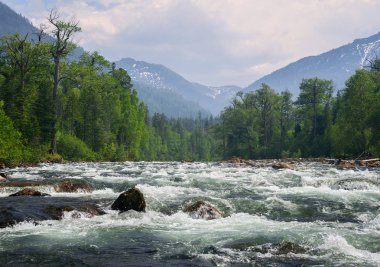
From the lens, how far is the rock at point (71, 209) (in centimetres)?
1322

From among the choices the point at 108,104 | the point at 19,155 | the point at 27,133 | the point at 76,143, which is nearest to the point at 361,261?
the point at 19,155

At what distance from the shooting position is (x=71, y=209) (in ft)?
45.0

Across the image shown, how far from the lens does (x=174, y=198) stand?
56.9 ft

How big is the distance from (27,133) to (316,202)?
32.9 metres

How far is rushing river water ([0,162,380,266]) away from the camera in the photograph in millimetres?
9094

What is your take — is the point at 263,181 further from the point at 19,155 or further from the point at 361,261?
the point at 19,155

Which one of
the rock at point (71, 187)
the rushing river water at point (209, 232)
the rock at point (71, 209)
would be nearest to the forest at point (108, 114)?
the rock at point (71, 187)

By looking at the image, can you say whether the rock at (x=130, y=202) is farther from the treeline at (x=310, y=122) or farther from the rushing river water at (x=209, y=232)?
the treeline at (x=310, y=122)

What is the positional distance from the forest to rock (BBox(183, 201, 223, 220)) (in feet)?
75.3

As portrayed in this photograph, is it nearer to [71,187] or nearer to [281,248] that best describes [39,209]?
[71,187]

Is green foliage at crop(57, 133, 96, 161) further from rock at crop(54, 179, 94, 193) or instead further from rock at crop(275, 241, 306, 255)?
rock at crop(275, 241, 306, 255)

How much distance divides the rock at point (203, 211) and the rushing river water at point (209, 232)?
12.2 inches

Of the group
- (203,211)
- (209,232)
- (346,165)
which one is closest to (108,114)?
(346,165)

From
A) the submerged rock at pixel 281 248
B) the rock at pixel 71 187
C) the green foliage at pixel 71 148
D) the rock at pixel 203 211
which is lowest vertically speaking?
the submerged rock at pixel 281 248
